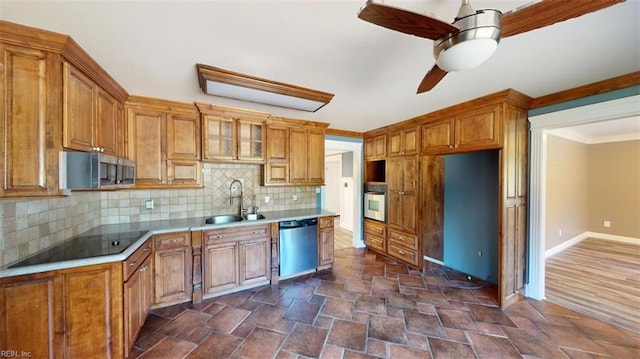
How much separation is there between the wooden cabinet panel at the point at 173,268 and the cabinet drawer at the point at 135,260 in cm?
18

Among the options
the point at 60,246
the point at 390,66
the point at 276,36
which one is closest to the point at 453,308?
the point at 390,66

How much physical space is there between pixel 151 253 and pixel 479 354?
3284mm

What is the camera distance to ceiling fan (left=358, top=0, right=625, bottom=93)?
95cm

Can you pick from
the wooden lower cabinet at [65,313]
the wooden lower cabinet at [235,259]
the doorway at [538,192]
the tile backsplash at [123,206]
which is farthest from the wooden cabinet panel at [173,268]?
the doorway at [538,192]

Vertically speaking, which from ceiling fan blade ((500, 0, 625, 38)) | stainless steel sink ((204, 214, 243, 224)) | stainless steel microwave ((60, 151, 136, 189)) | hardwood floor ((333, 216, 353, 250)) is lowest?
hardwood floor ((333, 216, 353, 250))

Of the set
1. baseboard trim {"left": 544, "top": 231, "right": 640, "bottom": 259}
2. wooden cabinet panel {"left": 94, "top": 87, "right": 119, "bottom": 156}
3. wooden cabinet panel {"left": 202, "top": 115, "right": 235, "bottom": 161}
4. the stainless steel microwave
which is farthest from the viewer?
baseboard trim {"left": 544, "top": 231, "right": 640, "bottom": 259}

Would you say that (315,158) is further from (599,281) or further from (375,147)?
(599,281)

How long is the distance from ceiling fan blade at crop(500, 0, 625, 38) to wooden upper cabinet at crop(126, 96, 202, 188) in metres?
3.17

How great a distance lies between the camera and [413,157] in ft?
A: 11.8

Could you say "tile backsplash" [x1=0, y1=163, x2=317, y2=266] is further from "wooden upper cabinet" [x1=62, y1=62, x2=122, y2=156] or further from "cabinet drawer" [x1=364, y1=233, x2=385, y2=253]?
"cabinet drawer" [x1=364, y1=233, x2=385, y2=253]

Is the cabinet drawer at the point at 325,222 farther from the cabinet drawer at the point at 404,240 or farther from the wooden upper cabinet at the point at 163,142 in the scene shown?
the wooden upper cabinet at the point at 163,142

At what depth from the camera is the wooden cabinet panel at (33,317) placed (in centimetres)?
140

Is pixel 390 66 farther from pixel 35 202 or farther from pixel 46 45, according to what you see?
pixel 35 202

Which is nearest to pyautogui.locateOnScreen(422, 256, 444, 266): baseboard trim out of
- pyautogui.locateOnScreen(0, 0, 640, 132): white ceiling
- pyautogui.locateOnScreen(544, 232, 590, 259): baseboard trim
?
pyautogui.locateOnScreen(544, 232, 590, 259): baseboard trim
